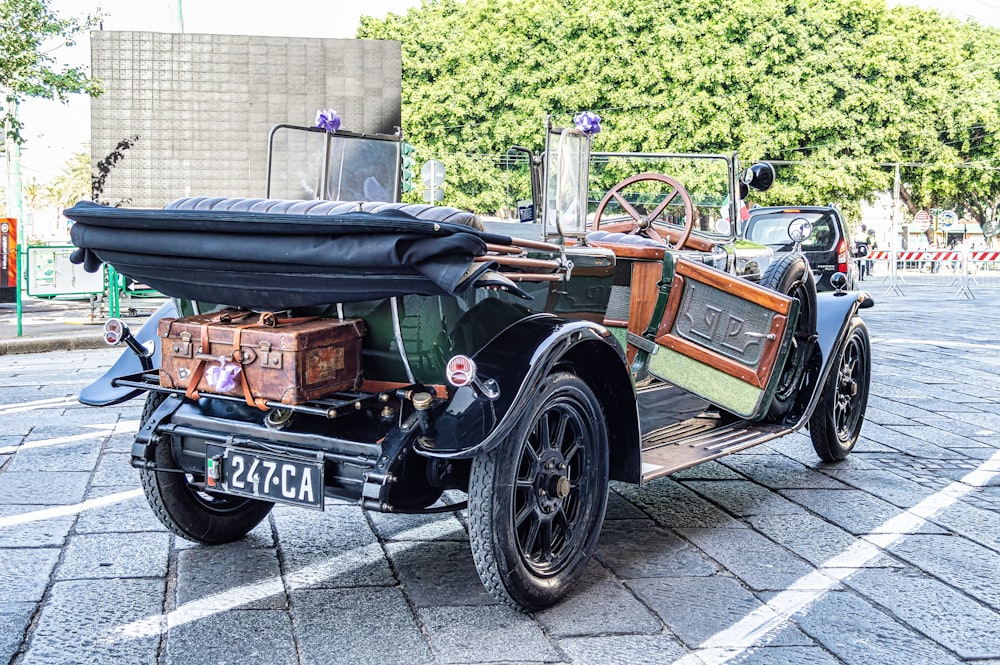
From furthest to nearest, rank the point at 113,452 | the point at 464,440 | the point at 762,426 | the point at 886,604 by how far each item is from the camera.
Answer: the point at 113,452
the point at 762,426
the point at 886,604
the point at 464,440

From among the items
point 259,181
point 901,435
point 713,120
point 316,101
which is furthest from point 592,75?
point 901,435

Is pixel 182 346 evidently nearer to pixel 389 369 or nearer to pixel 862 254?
pixel 389 369

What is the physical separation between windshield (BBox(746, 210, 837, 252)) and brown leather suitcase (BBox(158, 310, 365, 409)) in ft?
47.1

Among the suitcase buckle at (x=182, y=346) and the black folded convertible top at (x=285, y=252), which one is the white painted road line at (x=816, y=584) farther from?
the suitcase buckle at (x=182, y=346)

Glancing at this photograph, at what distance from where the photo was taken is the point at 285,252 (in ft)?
10.6

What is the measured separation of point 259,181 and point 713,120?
57.7ft

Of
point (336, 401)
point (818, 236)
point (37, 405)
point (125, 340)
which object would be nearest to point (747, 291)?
point (336, 401)

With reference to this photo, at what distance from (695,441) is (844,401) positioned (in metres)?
1.66

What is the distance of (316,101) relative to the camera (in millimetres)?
26359

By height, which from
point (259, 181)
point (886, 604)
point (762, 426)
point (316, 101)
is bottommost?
point (886, 604)

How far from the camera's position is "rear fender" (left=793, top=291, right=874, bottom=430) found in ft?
18.0

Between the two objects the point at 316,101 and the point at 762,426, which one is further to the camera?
the point at 316,101

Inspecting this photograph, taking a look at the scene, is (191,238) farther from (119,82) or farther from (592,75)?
(592,75)

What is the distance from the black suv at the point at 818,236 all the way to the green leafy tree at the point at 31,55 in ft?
39.4
